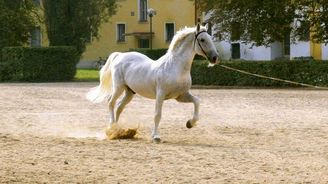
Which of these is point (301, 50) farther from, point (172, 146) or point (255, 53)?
point (172, 146)

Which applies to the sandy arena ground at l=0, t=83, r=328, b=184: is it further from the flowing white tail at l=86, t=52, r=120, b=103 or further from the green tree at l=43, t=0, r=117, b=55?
the green tree at l=43, t=0, r=117, b=55

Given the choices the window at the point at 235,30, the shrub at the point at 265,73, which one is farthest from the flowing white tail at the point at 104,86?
the window at the point at 235,30

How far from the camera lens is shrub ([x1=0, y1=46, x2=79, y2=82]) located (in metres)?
42.1

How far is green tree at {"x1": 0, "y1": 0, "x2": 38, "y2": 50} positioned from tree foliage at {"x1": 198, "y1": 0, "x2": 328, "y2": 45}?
49.4 ft

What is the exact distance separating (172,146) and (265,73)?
22568mm

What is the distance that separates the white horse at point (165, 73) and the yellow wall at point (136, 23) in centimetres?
4859

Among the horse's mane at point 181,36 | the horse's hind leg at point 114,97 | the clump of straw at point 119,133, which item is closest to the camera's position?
the horse's mane at point 181,36

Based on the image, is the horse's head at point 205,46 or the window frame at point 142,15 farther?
the window frame at point 142,15

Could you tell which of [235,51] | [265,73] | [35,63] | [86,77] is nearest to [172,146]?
[265,73]

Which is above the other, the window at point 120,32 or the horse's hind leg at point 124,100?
the window at point 120,32

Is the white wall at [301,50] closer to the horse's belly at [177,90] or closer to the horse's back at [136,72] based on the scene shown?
the horse's back at [136,72]

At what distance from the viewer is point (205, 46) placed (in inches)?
508

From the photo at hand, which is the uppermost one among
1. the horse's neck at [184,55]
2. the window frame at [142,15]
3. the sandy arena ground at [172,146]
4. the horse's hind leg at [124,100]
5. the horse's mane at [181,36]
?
the window frame at [142,15]

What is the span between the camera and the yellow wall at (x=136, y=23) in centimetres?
6334
